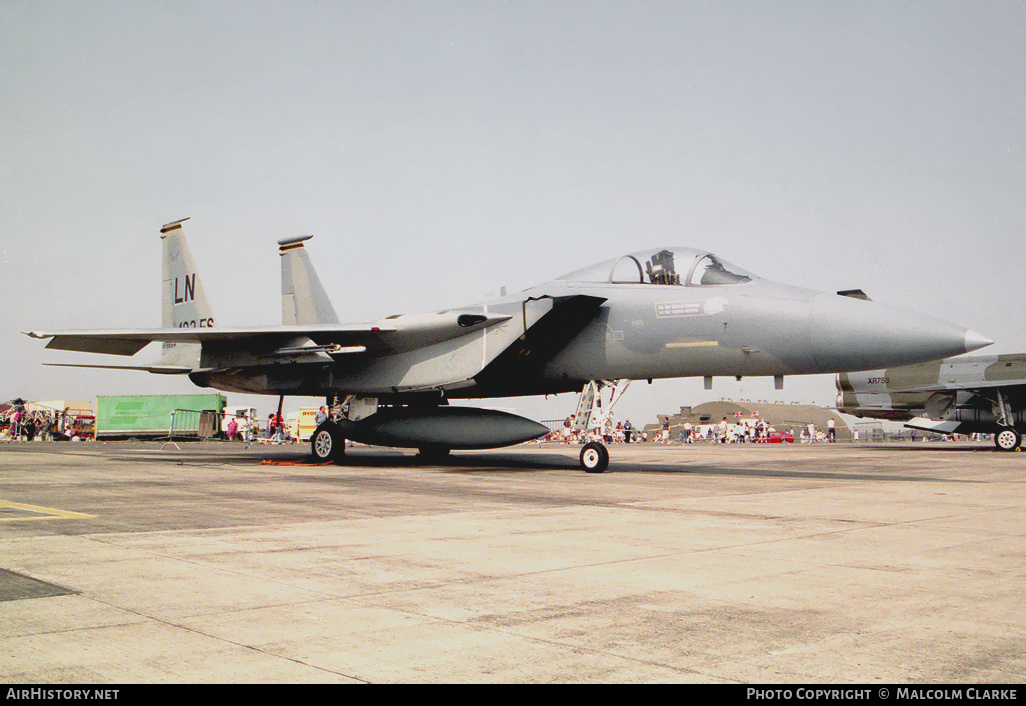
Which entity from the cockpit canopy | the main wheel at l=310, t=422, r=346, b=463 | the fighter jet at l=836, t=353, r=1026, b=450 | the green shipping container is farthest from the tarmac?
the green shipping container

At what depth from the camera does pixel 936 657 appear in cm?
264

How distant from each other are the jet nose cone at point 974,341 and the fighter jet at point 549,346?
25mm

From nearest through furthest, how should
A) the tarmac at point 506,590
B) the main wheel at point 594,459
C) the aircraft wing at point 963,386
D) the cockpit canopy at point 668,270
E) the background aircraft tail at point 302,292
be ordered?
the tarmac at point 506,590 < the cockpit canopy at point 668,270 < the main wheel at point 594,459 < the background aircraft tail at point 302,292 < the aircraft wing at point 963,386

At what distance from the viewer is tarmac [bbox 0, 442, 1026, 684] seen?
8.38ft

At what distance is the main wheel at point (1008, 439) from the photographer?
1022 inches

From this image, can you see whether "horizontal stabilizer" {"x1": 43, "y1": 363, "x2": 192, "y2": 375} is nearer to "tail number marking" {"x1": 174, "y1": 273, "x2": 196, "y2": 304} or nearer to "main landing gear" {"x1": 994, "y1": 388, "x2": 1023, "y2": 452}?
"tail number marking" {"x1": 174, "y1": 273, "x2": 196, "y2": 304}

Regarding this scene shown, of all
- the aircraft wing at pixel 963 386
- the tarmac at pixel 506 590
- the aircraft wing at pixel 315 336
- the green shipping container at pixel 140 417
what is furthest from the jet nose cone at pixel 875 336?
the green shipping container at pixel 140 417

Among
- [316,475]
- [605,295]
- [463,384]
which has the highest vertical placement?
[605,295]

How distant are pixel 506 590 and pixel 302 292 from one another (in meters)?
15.8

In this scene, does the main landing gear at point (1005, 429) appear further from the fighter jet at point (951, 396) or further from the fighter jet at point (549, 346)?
the fighter jet at point (549, 346)

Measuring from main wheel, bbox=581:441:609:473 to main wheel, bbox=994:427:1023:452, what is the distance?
2060 cm

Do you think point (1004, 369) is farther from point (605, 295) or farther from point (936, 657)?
point (936, 657)

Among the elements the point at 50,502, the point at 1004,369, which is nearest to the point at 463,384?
the point at 50,502
